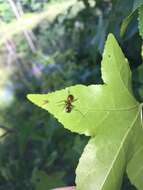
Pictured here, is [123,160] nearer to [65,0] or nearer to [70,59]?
[70,59]

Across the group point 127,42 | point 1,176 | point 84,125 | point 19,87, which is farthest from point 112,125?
point 19,87

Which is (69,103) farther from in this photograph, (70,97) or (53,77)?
(53,77)

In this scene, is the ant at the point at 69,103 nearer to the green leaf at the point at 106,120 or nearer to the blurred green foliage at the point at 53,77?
the green leaf at the point at 106,120

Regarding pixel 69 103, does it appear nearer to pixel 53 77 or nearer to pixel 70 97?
pixel 70 97

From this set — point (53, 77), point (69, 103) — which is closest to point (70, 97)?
point (69, 103)

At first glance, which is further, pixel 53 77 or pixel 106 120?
pixel 53 77

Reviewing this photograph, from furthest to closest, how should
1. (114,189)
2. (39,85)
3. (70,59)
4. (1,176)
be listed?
(39,85), (70,59), (1,176), (114,189)

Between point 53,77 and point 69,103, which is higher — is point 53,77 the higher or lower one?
the lower one
